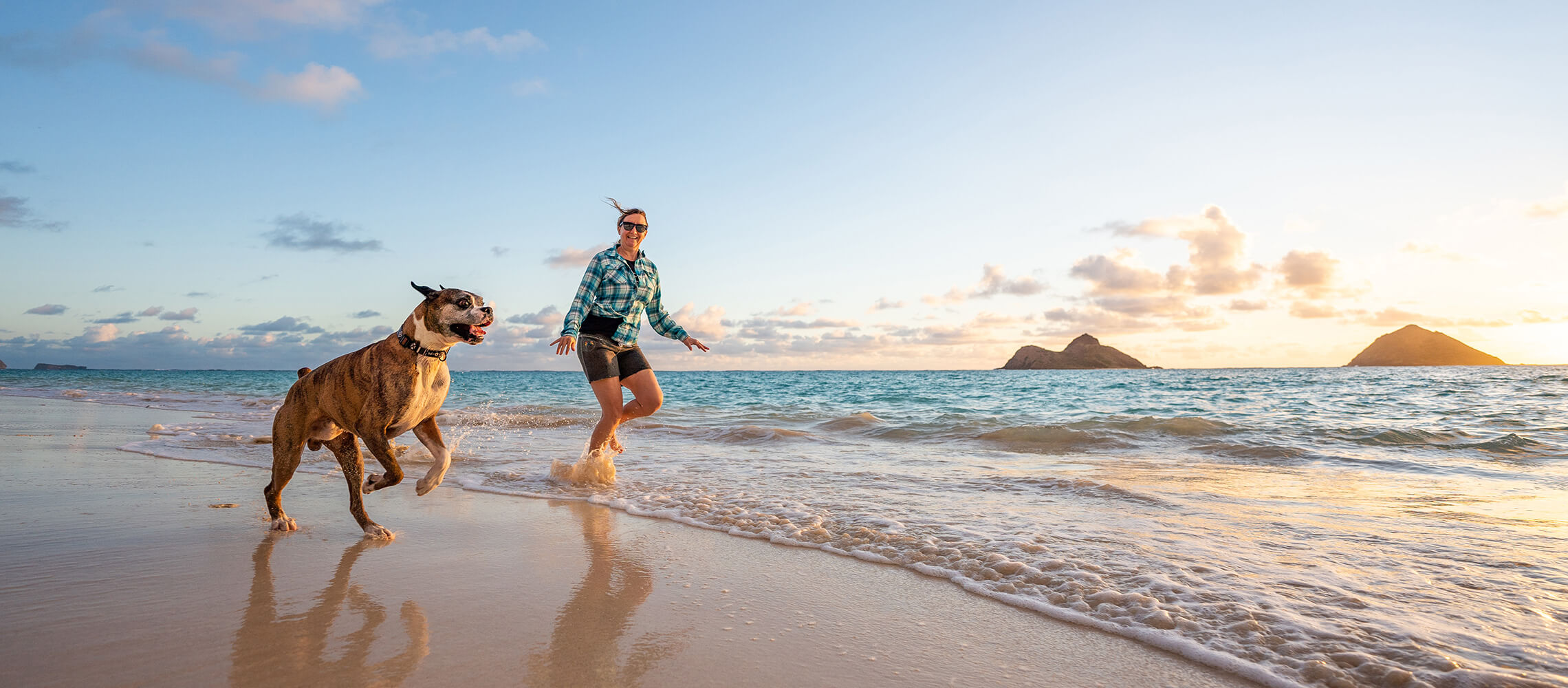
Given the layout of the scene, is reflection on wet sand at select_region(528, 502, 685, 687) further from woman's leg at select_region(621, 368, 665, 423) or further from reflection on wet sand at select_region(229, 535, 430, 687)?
woman's leg at select_region(621, 368, 665, 423)

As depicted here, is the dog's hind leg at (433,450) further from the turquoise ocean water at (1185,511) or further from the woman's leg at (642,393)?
the woman's leg at (642,393)

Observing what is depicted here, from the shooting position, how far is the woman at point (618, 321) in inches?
234

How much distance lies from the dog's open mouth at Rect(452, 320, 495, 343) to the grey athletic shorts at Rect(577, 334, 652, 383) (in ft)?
7.22

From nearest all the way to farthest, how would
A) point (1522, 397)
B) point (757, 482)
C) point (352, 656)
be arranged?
point (352, 656)
point (757, 482)
point (1522, 397)

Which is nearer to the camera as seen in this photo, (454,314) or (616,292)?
(454,314)

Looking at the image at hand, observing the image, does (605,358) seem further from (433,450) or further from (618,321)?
(433,450)

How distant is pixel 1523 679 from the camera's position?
231cm

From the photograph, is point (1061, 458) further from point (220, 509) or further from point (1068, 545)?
point (220, 509)

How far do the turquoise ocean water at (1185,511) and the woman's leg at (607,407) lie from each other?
0.44m

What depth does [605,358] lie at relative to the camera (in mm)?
5961

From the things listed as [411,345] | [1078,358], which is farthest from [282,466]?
[1078,358]

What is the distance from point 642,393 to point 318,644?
386 cm

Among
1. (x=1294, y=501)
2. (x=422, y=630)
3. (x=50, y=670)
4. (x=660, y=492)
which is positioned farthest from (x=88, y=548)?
(x=1294, y=501)

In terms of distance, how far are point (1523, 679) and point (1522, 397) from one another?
2409cm
